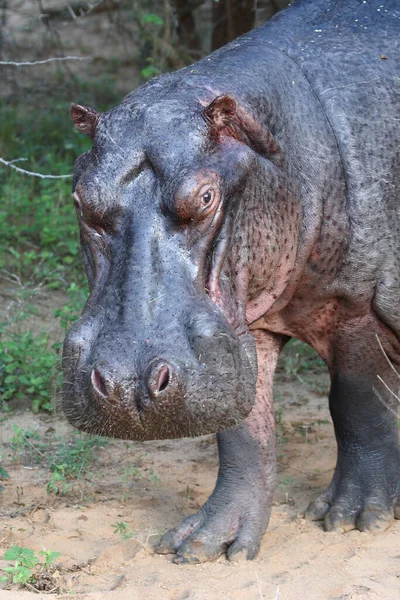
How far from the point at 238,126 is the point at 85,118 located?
52 cm

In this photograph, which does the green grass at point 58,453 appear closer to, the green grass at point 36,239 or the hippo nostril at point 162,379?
the green grass at point 36,239

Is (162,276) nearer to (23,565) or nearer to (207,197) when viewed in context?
(207,197)

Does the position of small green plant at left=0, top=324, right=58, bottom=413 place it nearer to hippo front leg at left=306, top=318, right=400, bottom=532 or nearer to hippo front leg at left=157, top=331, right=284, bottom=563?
hippo front leg at left=157, top=331, right=284, bottom=563

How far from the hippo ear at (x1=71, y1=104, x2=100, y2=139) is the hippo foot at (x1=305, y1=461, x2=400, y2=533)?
1712mm

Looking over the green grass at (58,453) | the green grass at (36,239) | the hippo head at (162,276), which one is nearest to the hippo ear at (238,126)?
the hippo head at (162,276)

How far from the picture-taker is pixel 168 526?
4344mm

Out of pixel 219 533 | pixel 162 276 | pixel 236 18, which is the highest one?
pixel 162 276

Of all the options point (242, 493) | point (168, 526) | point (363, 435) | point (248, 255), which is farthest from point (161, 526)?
point (248, 255)

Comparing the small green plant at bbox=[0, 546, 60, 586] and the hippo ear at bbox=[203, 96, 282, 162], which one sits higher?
the hippo ear at bbox=[203, 96, 282, 162]

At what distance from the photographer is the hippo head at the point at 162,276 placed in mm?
3186

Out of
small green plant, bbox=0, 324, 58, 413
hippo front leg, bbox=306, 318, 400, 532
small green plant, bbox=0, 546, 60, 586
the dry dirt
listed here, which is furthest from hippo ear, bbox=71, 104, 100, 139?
small green plant, bbox=0, 324, 58, 413

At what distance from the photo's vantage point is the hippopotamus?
3252 millimetres

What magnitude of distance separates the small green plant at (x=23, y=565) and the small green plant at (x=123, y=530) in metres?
0.41

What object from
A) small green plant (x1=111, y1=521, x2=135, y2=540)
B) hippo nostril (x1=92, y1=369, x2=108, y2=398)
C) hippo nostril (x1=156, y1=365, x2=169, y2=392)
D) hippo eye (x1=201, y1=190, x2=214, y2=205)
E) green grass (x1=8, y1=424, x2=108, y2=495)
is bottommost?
green grass (x1=8, y1=424, x2=108, y2=495)
